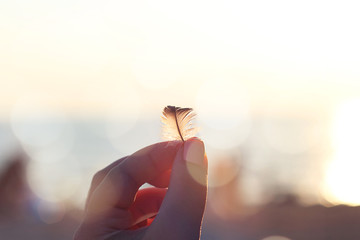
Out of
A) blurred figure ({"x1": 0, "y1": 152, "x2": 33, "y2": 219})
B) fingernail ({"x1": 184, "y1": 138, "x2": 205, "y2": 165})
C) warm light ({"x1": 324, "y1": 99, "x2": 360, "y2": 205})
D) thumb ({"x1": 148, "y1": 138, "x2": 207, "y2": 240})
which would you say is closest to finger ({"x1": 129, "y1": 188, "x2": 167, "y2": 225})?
thumb ({"x1": 148, "y1": 138, "x2": 207, "y2": 240})

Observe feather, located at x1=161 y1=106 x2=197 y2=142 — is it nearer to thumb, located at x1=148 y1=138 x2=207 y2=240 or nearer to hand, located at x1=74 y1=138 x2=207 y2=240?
→ hand, located at x1=74 y1=138 x2=207 y2=240

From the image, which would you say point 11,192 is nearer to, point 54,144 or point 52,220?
point 52,220

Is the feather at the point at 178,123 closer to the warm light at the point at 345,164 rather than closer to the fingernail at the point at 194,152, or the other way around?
the fingernail at the point at 194,152

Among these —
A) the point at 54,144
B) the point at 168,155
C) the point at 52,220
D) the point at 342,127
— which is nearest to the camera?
the point at 168,155

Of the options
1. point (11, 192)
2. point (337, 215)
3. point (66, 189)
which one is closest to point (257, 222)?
point (337, 215)

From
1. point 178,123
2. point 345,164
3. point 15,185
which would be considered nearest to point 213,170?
point 15,185

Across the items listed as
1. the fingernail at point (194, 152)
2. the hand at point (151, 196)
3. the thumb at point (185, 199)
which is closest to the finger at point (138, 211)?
the hand at point (151, 196)
